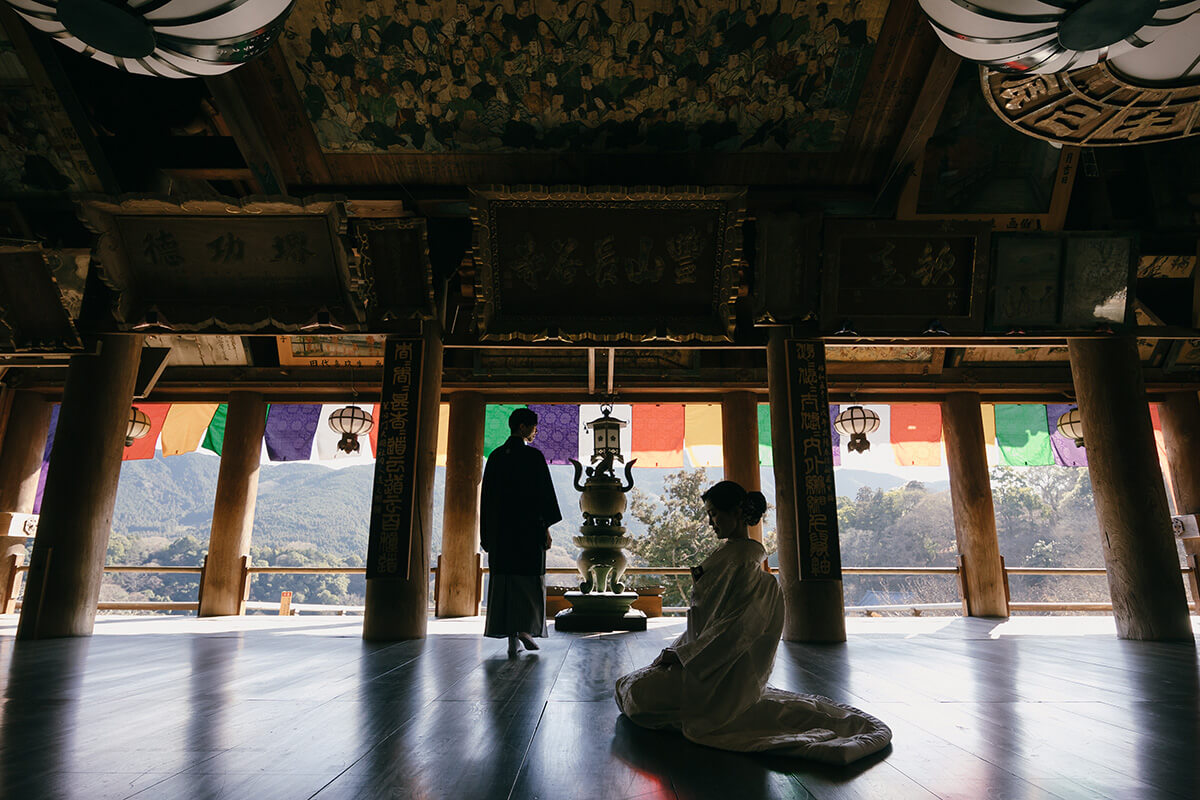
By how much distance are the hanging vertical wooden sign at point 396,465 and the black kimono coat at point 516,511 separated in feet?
3.82

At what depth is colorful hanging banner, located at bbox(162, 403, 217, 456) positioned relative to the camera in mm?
9695

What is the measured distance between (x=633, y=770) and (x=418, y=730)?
0.78m

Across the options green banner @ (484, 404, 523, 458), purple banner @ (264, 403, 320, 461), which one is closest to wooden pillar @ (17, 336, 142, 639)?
purple banner @ (264, 403, 320, 461)

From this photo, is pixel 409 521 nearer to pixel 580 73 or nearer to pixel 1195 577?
pixel 580 73

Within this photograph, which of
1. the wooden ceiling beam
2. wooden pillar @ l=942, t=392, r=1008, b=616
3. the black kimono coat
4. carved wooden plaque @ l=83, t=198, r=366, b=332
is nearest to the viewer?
the black kimono coat

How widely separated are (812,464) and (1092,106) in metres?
3.01

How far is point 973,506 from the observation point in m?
8.31

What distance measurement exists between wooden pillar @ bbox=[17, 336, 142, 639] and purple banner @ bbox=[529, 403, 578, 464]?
5.04 metres

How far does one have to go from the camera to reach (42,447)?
8820 mm

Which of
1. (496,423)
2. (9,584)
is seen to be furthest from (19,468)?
(496,423)

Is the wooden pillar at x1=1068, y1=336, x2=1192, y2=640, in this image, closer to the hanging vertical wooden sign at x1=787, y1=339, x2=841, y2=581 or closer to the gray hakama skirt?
the hanging vertical wooden sign at x1=787, y1=339, x2=841, y2=581

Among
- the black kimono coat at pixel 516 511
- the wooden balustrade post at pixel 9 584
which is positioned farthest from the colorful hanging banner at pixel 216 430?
the black kimono coat at pixel 516 511

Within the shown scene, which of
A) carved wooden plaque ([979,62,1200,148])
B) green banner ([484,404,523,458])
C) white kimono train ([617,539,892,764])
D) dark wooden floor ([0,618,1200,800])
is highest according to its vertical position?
carved wooden plaque ([979,62,1200,148])

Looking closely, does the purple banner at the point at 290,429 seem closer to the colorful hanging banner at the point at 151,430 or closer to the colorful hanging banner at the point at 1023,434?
the colorful hanging banner at the point at 151,430
